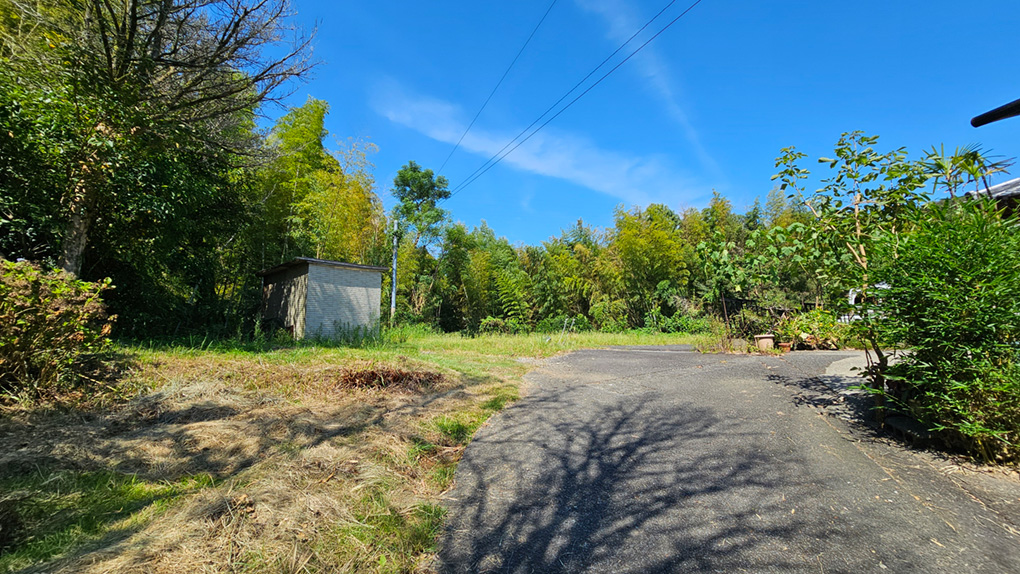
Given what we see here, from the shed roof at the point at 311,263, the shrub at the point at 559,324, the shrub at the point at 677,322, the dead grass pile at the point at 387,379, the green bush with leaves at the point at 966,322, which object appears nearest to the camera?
the green bush with leaves at the point at 966,322

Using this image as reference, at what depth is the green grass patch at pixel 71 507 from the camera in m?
1.32

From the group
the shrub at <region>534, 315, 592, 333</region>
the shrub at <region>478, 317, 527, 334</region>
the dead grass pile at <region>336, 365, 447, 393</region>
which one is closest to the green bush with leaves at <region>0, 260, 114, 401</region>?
the dead grass pile at <region>336, 365, 447, 393</region>

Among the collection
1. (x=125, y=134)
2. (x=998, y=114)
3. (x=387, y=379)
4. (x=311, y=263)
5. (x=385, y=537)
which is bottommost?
(x=385, y=537)

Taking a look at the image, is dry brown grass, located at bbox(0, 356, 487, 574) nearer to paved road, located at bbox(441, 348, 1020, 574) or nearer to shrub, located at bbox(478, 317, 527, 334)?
paved road, located at bbox(441, 348, 1020, 574)

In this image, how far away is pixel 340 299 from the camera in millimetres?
8594

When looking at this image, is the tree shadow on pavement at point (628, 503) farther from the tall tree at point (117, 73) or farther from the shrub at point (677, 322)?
the shrub at point (677, 322)

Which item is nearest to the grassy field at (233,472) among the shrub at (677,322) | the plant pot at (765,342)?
the plant pot at (765,342)

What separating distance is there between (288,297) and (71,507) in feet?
25.8

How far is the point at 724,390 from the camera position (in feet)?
13.1

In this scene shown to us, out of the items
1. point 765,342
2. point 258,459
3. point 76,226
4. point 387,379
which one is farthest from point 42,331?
point 765,342

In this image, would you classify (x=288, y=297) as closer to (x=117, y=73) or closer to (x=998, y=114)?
(x=117, y=73)

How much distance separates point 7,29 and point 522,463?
7.94m

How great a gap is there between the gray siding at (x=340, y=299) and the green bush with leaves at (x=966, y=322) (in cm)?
872

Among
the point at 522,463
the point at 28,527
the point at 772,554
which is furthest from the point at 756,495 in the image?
the point at 28,527
